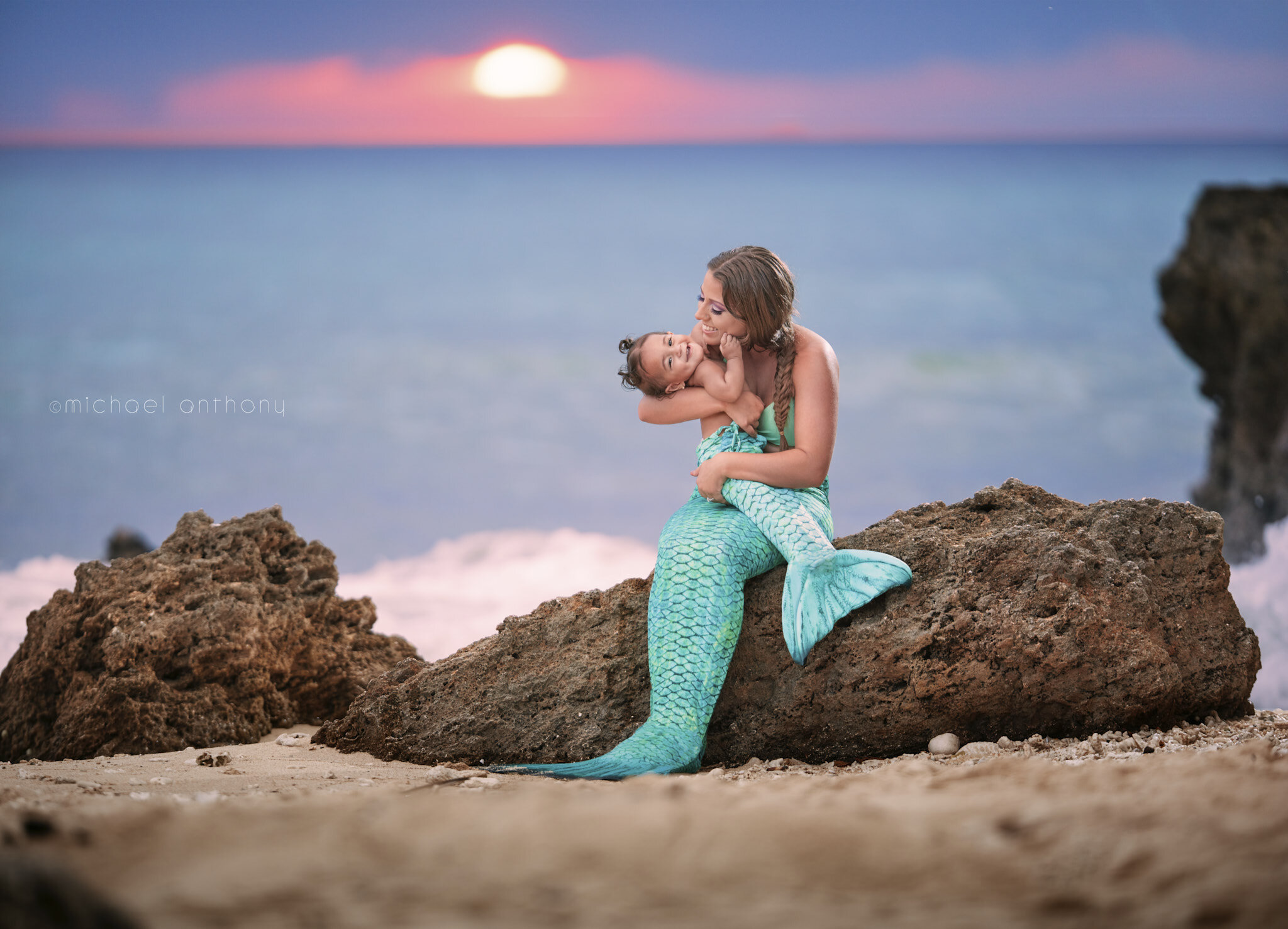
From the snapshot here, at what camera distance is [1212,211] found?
1270 centimetres

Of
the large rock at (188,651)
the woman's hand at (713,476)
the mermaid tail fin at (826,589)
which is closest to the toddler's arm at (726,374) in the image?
the woman's hand at (713,476)

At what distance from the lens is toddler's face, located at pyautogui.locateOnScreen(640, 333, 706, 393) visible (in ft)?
14.5

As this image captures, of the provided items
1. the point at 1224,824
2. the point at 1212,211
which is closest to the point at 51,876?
the point at 1224,824

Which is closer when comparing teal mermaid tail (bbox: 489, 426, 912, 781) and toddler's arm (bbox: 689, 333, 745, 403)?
teal mermaid tail (bbox: 489, 426, 912, 781)

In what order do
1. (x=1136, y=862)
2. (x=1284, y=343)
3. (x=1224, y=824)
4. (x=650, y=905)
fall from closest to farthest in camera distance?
(x=650, y=905), (x=1136, y=862), (x=1224, y=824), (x=1284, y=343)

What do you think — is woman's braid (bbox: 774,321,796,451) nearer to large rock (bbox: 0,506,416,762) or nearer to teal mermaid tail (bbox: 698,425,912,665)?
teal mermaid tail (bbox: 698,425,912,665)

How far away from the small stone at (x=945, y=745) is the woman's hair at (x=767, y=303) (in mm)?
1339

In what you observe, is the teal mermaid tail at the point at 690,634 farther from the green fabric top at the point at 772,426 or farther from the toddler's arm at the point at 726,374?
the toddler's arm at the point at 726,374

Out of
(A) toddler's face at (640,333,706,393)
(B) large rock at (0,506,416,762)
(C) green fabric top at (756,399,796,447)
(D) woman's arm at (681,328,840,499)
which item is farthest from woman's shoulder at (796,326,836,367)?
(B) large rock at (0,506,416,762)

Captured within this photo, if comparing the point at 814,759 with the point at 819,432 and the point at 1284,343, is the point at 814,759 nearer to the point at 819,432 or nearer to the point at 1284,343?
the point at 819,432

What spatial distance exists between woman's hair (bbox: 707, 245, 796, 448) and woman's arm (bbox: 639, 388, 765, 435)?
4.1 inches

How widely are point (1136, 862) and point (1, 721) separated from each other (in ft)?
17.5

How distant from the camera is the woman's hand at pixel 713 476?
4383mm

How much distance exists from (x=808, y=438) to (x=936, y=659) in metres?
1.01
